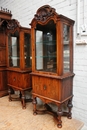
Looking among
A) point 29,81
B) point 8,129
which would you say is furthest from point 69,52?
point 8,129

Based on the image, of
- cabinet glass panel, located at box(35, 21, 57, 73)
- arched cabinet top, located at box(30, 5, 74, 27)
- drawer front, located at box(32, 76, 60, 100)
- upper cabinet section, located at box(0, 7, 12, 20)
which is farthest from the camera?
upper cabinet section, located at box(0, 7, 12, 20)

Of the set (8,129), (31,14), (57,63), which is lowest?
(8,129)

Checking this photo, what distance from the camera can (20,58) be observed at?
2596mm

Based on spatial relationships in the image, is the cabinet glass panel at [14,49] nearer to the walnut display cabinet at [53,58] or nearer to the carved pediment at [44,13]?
the walnut display cabinet at [53,58]

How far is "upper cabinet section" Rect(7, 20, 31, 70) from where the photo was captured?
256 cm

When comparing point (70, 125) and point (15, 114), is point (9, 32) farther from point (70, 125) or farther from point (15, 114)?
point (70, 125)

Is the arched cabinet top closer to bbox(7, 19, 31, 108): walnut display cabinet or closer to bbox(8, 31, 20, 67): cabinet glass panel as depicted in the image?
bbox(7, 19, 31, 108): walnut display cabinet

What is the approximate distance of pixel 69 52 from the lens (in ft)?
6.79

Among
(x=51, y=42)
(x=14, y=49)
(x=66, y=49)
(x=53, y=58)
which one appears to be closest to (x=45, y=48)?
(x=51, y=42)

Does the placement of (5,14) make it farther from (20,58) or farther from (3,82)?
(3,82)

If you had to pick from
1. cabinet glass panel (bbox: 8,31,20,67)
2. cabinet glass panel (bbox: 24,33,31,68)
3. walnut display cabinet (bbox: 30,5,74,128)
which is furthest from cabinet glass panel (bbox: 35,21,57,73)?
cabinet glass panel (bbox: 8,31,20,67)

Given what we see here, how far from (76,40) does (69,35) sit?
0.48 ft

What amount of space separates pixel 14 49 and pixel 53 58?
1228 mm

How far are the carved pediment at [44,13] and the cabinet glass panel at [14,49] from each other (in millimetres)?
834
